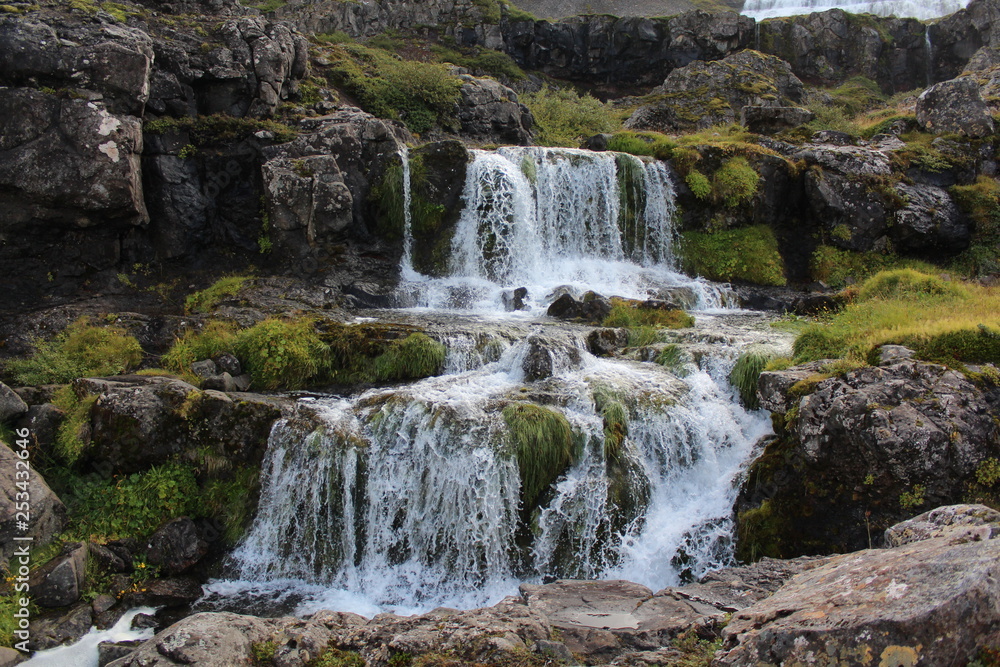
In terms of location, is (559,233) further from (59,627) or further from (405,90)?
(59,627)

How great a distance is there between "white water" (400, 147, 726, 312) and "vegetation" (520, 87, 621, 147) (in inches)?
317

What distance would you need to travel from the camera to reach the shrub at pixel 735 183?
18.9 metres

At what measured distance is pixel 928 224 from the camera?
17953mm

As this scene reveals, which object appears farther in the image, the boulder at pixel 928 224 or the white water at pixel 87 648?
the boulder at pixel 928 224

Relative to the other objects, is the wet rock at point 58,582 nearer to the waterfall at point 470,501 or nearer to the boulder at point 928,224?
the waterfall at point 470,501

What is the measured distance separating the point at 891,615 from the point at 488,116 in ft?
81.9

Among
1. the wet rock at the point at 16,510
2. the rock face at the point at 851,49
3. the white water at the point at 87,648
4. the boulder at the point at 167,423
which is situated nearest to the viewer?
the white water at the point at 87,648

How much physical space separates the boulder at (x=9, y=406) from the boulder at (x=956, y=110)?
2702 centimetres

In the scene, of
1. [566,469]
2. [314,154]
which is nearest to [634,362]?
[566,469]

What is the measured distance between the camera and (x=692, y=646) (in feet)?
13.9

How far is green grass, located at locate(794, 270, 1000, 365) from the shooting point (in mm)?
6980

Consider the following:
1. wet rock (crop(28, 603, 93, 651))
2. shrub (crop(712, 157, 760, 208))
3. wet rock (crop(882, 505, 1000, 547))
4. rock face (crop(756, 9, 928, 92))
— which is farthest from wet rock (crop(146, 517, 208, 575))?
rock face (crop(756, 9, 928, 92))

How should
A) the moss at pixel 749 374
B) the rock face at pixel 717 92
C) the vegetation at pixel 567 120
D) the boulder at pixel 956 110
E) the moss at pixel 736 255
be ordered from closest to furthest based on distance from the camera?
1. the moss at pixel 749 374
2. the moss at pixel 736 255
3. the boulder at pixel 956 110
4. the vegetation at pixel 567 120
5. the rock face at pixel 717 92

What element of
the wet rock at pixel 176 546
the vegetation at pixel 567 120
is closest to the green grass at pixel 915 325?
the wet rock at pixel 176 546
